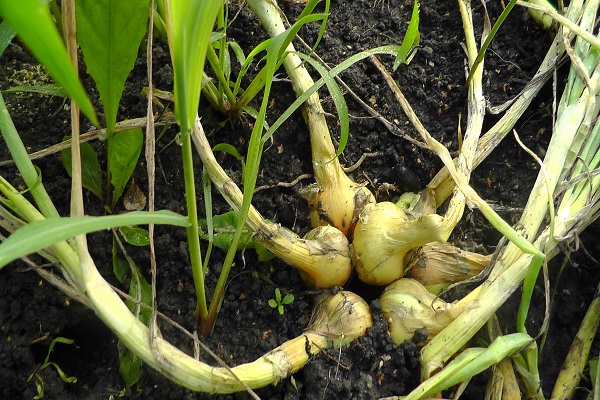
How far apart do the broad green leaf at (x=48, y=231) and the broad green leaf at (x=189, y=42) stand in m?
0.12

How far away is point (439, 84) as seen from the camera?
1152 millimetres

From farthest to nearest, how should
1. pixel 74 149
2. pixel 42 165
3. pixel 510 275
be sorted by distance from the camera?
pixel 42 165
pixel 510 275
pixel 74 149

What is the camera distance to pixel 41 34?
434 mm

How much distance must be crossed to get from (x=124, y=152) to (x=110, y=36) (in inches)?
8.3

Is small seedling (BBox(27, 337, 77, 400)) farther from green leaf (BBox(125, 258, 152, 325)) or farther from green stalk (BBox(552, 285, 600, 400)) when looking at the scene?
green stalk (BBox(552, 285, 600, 400))

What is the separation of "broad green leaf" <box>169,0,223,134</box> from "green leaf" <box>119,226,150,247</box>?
1.34ft

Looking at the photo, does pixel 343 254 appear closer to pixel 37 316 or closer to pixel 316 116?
pixel 316 116

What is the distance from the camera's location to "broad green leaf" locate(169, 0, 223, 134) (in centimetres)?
48

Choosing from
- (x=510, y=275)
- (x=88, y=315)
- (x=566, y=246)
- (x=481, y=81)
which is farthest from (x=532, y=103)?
(x=88, y=315)

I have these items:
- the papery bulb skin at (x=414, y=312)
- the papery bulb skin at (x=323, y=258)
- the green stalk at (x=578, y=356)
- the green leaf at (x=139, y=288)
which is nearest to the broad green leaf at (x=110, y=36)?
the green leaf at (x=139, y=288)

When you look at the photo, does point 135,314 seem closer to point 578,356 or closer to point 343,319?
point 343,319

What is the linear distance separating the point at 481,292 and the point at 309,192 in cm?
35

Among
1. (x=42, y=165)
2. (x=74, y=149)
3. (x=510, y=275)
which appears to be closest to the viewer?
(x=74, y=149)

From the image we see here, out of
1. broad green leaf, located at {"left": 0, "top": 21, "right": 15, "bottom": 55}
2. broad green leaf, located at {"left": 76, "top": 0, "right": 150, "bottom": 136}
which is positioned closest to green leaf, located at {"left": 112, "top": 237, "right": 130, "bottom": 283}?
broad green leaf, located at {"left": 76, "top": 0, "right": 150, "bottom": 136}
